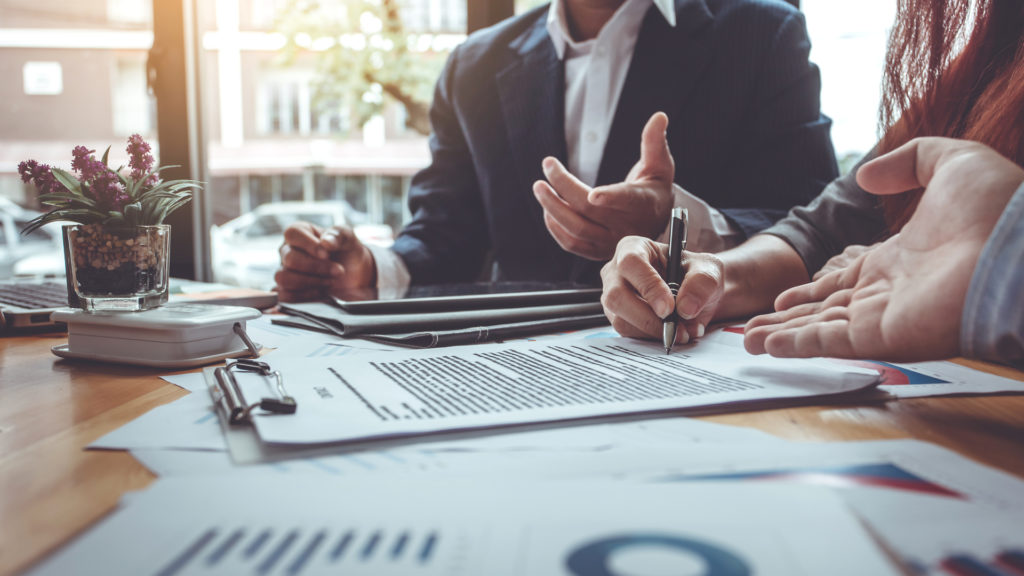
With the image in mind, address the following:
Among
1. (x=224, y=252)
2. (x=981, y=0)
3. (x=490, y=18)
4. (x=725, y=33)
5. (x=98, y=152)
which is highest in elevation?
(x=490, y=18)

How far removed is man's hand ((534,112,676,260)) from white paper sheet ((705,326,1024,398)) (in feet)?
1.44

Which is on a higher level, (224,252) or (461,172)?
(461,172)

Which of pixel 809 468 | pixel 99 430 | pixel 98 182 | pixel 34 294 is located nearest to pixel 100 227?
pixel 98 182

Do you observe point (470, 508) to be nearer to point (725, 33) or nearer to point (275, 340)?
point (275, 340)

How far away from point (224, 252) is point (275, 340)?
177 centimetres

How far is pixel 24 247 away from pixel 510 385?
2875mm

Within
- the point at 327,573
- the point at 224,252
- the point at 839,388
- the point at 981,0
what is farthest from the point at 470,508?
the point at 224,252

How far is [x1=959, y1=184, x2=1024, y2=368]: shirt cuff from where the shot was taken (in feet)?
1.39

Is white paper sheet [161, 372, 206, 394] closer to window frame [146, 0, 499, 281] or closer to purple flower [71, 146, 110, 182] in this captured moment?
purple flower [71, 146, 110, 182]

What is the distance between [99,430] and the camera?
1.62 ft

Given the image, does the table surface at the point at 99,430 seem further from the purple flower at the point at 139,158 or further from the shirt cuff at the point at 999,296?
the purple flower at the point at 139,158

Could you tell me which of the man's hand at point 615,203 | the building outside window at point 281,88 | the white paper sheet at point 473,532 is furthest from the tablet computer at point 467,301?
the building outside window at point 281,88

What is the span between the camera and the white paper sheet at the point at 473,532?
275 millimetres

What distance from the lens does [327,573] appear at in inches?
10.7
